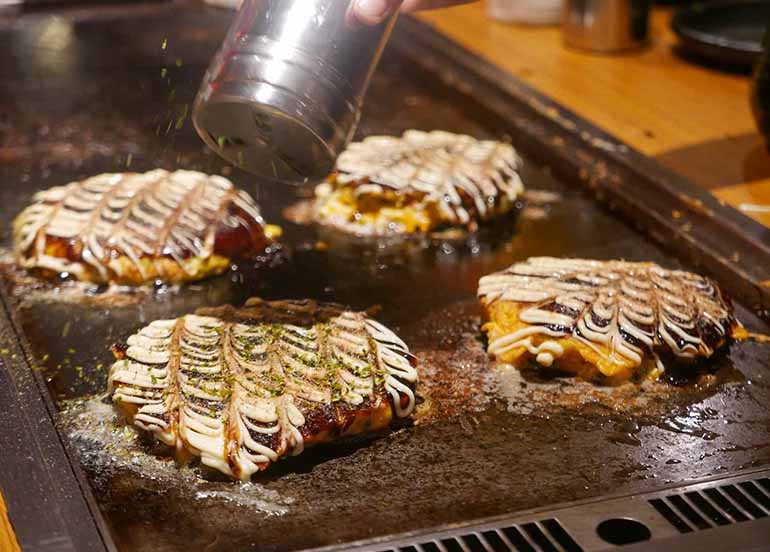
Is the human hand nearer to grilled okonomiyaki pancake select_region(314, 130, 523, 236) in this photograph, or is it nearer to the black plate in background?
grilled okonomiyaki pancake select_region(314, 130, 523, 236)

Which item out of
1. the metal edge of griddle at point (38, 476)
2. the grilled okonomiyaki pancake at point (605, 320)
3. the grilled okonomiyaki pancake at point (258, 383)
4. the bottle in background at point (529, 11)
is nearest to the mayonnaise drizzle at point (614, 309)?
the grilled okonomiyaki pancake at point (605, 320)

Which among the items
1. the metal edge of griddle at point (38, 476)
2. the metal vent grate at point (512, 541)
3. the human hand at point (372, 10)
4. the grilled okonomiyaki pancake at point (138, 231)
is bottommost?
the grilled okonomiyaki pancake at point (138, 231)

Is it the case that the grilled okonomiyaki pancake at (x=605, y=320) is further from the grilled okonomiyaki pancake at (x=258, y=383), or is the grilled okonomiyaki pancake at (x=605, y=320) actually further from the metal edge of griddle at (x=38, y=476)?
the metal edge of griddle at (x=38, y=476)

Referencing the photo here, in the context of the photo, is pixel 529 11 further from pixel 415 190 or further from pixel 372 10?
pixel 372 10

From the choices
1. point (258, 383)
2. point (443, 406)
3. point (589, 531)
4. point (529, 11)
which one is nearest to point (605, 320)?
point (443, 406)

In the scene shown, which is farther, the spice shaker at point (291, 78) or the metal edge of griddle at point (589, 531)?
the spice shaker at point (291, 78)
